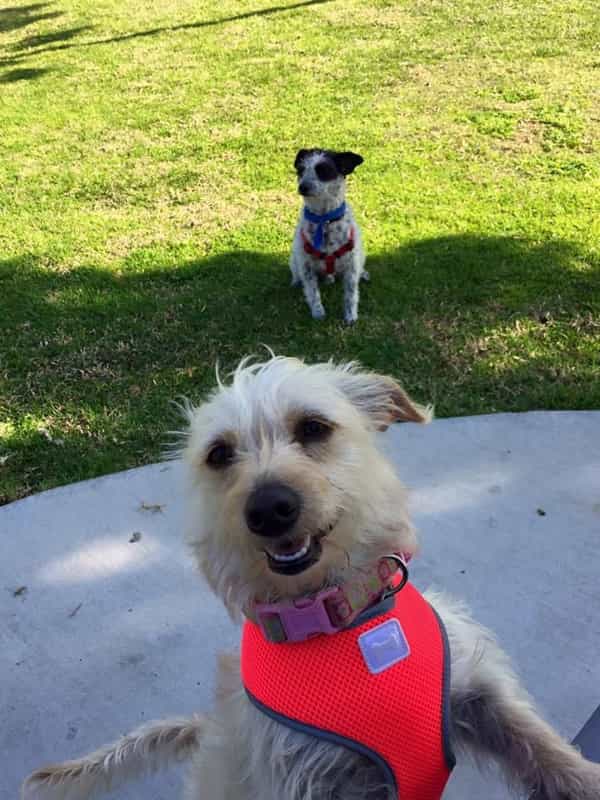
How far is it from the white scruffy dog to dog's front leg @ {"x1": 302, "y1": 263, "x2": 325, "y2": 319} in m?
3.29

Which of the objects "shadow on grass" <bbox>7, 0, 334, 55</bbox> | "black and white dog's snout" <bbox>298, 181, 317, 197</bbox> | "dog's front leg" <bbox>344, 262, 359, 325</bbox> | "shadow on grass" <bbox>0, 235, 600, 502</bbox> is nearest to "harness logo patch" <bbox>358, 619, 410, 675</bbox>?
"shadow on grass" <bbox>0, 235, 600, 502</bbox>

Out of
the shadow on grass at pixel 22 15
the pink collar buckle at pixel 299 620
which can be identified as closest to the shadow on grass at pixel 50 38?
the shadow on grass at pixel 22 15

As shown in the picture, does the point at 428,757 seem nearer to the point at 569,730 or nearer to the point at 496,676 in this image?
the point at 496,676

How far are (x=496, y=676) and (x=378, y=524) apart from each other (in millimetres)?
597

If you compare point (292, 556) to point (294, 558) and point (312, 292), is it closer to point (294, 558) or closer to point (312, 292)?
point (294, 558)

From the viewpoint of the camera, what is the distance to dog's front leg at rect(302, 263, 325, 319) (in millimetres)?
5625

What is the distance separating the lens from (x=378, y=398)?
2.41 metres

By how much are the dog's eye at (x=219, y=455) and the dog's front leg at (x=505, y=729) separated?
92 centimetres

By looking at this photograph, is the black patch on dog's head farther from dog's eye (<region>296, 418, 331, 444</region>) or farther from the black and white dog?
dog's eye (<region>296, 418, 331, 444</region>)

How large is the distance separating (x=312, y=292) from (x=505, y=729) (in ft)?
13.5

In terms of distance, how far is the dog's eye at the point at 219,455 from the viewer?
7.08ft

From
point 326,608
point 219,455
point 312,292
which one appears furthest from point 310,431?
point 312,292

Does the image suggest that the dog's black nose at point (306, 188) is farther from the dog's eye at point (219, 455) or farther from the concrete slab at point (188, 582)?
the dog's eye at point (219, 455)

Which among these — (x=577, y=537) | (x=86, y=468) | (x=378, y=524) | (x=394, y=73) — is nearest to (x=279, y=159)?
(x=394, y=73)
